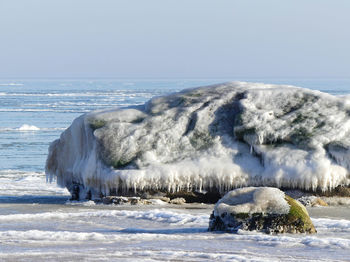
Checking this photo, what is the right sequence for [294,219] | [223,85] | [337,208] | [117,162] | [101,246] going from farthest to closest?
[223,85] < [117,162] < [337,208] < [294,219] < [101,246]

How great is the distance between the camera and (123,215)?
12.2m

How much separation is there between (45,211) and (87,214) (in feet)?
3.13

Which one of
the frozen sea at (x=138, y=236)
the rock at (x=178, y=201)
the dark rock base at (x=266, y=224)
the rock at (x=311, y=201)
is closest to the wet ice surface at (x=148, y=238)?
the frozen sea at (x=138, y=236)

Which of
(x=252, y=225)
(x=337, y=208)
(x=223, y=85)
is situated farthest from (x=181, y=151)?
(x=252, y=225)

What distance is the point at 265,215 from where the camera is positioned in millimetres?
10234

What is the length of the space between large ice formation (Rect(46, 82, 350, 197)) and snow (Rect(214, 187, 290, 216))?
2935mm

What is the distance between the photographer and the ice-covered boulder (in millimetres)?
10195

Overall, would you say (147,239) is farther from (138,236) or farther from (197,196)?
(197,196)

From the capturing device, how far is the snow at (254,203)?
1025 cm

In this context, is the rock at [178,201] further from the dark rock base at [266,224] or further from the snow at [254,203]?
the dark rock base at [266,224]

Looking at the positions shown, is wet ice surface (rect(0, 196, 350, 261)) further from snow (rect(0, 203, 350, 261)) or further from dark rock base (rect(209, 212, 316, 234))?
dark rock base (rect(209, 212, 316, 234))

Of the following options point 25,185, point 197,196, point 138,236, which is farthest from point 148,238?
point 25,185

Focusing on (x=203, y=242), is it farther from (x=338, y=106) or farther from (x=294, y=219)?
(x=338, y=106)

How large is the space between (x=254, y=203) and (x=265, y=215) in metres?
0.21
